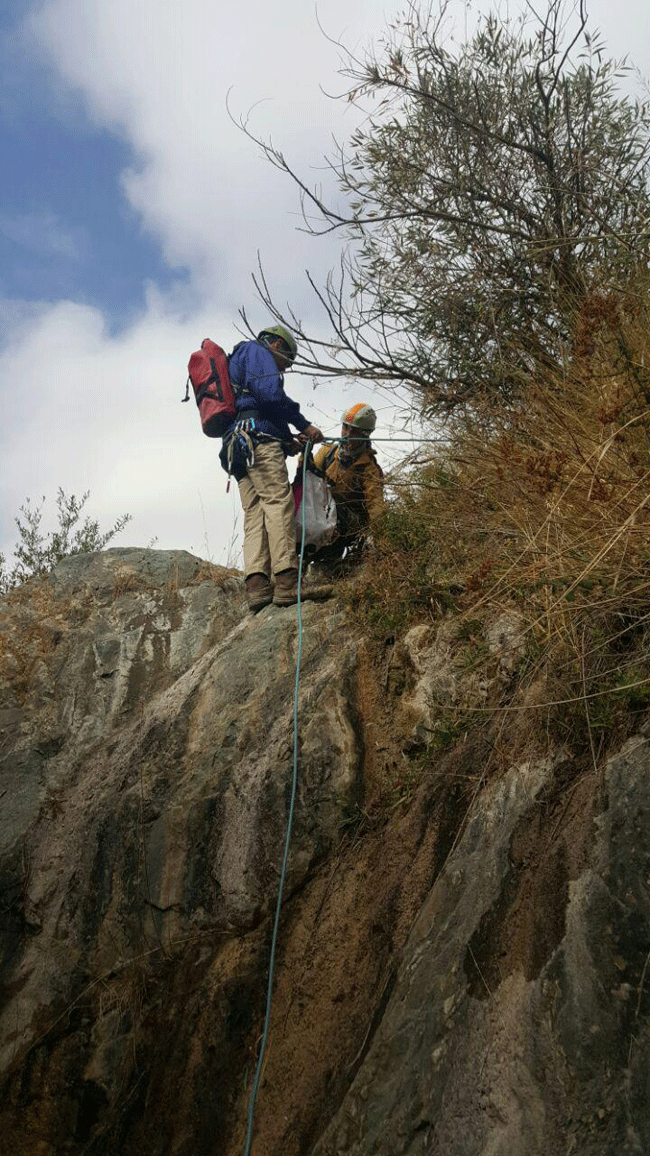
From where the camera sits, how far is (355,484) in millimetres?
8172

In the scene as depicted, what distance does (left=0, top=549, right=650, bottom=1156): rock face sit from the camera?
11.8ft

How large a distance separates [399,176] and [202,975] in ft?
18.9

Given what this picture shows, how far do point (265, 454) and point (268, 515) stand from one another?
507 mm

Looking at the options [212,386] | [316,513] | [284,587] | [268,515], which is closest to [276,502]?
[268,515]

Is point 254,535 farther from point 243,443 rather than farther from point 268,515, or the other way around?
point 243,443

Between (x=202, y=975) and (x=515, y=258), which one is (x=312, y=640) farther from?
(x=515, y=258)

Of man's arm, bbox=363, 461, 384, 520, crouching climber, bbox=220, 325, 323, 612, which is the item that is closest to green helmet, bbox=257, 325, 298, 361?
crouching climber, bbox=220, 325, 323, 612

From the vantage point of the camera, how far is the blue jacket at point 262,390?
25.6 feet

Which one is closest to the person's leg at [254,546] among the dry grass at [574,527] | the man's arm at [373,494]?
the man's arm at [373,494]

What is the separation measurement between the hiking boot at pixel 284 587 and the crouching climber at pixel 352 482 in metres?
0.53

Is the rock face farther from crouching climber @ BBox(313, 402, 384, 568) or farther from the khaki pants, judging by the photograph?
crouching climber @ BBox(313, 402, 384, 568)

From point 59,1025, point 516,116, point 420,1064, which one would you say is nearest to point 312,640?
point 59,1025

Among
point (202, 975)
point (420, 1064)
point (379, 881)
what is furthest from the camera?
point (202, 975)

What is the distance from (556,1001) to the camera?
3561 millimetres
